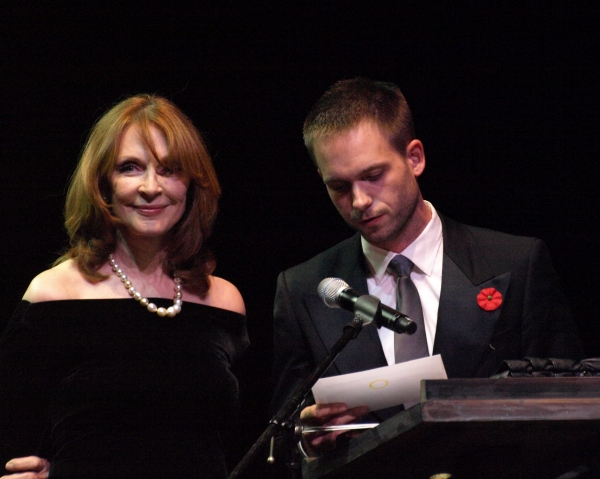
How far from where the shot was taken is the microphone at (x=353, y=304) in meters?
1.74

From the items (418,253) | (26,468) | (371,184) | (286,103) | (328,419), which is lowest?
(26,468)

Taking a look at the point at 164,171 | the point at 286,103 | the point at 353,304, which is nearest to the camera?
the point at 353,304

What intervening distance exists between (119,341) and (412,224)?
1.01 m

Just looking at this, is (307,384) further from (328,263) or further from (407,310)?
(328,263)

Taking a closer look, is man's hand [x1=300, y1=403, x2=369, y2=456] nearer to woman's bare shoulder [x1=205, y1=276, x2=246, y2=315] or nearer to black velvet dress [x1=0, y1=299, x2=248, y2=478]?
black velvet dress [x1=0, y1=299, x2=248, y2=478]

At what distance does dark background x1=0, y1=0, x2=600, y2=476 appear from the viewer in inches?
138

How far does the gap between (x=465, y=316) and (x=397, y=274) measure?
0.85ft

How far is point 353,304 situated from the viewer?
184cm

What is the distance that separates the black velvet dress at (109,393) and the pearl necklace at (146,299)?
22mm

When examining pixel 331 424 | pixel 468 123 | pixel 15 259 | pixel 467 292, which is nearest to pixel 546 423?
pixel 331 424

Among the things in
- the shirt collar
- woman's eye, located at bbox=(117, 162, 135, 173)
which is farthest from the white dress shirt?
woman's eye, located at bbox=(117, 162, 135, 173)

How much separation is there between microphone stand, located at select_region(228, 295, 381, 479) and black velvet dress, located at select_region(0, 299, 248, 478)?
2.82 feet

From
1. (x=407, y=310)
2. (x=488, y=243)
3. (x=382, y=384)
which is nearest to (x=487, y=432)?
(x=382, y=384)

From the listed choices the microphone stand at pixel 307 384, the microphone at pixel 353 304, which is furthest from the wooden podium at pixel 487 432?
the microphone at pixel 353 304
